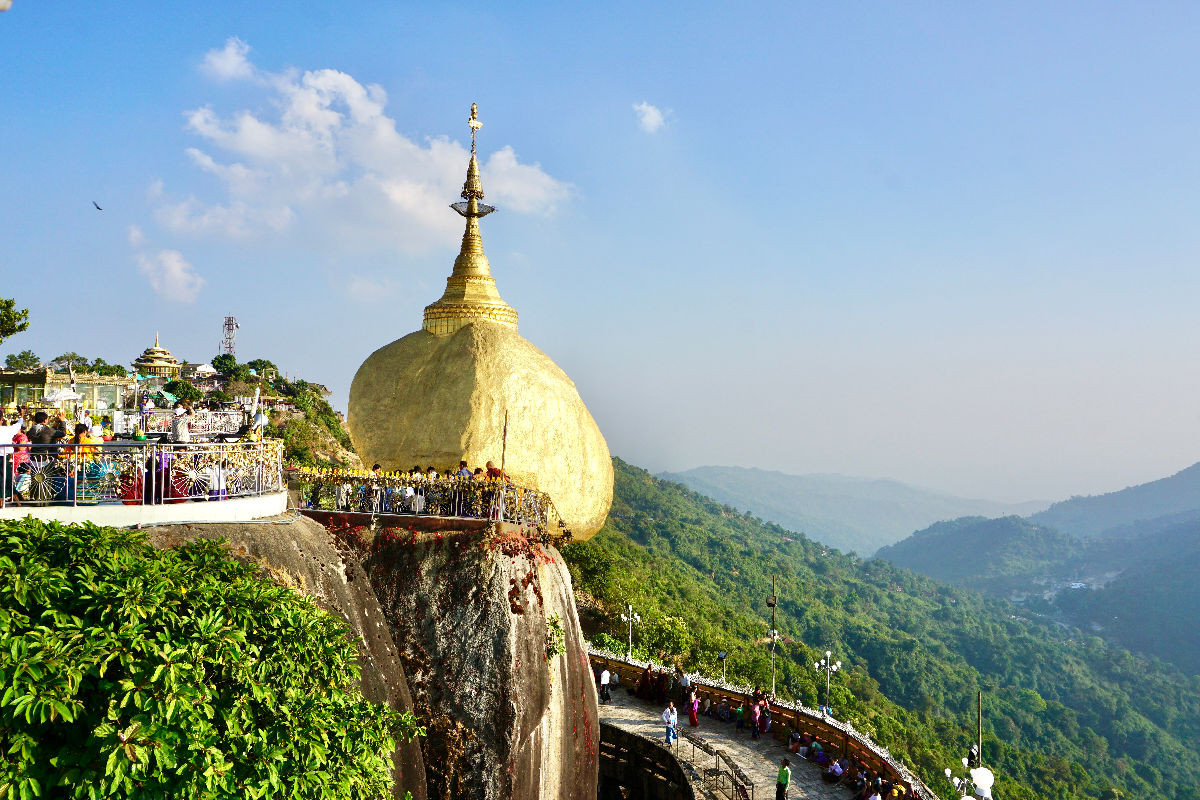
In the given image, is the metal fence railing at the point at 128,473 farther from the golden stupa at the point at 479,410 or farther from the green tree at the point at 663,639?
the green tree at the point at 663,639

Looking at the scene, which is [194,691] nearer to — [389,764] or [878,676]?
[389,764]

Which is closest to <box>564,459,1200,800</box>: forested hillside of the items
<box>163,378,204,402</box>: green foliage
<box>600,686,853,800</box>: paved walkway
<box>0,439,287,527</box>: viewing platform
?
<box>600,686,853,800</box>: paved walkway

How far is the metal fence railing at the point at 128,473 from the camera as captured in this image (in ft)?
36.0

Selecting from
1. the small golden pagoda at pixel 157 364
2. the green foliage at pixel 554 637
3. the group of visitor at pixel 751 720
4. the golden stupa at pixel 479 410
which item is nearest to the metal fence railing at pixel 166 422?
the golden stupa at pixel 479 410

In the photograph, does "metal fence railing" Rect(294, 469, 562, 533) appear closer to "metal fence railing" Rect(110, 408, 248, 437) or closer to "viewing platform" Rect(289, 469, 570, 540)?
"viewing platform" Rect(289, 469, 570, 540)

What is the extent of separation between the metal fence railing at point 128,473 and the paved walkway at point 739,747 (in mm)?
13827

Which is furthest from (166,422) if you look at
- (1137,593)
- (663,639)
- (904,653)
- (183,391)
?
(1137,593)

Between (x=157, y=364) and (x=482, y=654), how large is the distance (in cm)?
6512

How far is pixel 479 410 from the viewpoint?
18.7 meters

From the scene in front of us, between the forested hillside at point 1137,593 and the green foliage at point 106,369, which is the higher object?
the green foliage at point 106,369

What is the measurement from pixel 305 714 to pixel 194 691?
4.10 ft

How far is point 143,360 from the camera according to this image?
69.8 metres

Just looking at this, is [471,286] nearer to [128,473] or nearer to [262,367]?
[128,473]

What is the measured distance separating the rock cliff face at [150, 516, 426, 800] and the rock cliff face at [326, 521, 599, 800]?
70 centimetres
